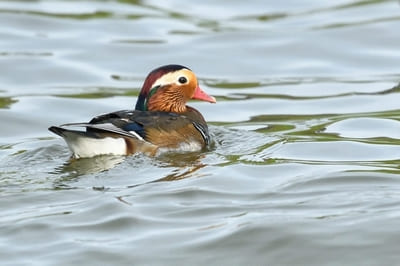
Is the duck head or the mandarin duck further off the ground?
the duck head

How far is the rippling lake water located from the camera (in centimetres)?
801

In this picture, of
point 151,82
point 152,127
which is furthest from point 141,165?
point 151,82

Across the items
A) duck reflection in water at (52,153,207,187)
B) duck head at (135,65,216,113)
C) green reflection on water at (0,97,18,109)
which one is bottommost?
duck reflection in water at (52,153,207,187)

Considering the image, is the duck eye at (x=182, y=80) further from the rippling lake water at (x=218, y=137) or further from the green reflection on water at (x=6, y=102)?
the green reflection on water at (x=6, y=102)

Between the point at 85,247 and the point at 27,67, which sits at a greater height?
the point at 27,67

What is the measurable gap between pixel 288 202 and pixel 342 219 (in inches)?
29.9

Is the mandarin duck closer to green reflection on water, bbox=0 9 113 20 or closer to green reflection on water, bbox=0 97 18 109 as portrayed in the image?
green reflection on water, bbox=0 97 18 109

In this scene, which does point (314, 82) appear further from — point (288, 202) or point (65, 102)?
point (288, 202)

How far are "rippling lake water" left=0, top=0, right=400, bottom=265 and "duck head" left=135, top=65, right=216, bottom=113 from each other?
1.79 feet

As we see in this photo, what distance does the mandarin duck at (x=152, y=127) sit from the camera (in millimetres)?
10711

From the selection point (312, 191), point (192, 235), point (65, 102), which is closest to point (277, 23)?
point (65, 102)

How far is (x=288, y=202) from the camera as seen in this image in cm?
898

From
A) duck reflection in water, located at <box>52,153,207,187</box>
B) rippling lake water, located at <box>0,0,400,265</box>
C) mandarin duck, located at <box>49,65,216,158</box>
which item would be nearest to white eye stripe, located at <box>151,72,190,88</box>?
mandarin duck, located at <box>49,65,216,158</box>

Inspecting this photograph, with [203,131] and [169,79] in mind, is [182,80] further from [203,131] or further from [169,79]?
[203,131]
